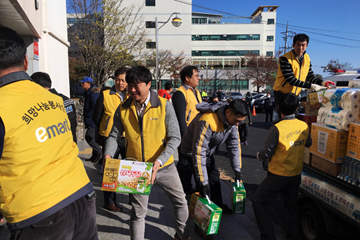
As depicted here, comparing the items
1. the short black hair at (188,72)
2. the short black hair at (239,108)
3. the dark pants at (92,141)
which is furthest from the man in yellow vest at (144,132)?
the dark pants at (92,141)

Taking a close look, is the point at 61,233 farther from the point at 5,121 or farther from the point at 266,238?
the point at 266,238

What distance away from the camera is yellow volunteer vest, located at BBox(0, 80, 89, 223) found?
1.37 metres

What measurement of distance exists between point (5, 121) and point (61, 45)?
29.7ft

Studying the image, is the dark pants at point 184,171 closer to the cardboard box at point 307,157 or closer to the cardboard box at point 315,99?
the cardboard box at point 307,157

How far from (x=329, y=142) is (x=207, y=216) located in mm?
1590

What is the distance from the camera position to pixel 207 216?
284 cm

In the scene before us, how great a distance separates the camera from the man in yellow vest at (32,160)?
54.1 inches

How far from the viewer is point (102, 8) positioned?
14875 millimetres

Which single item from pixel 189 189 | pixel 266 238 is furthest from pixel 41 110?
pixel 189 189

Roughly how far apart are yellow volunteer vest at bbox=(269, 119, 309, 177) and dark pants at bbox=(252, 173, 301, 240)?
0.09 m

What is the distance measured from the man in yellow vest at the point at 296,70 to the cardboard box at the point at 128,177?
2.44 m

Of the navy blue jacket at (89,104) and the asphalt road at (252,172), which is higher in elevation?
the navy blue jacket at (89,104)

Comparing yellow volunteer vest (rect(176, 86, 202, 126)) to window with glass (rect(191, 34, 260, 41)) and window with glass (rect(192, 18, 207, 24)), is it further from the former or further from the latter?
window with glass (rect(192, 18, 207, 24))

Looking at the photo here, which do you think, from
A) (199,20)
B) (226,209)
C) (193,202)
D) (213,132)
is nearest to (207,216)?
(193,202)
